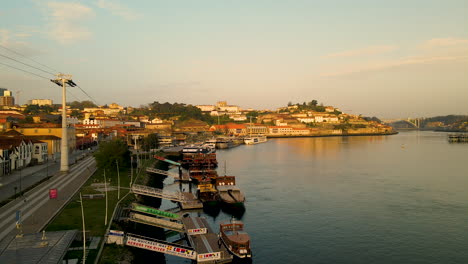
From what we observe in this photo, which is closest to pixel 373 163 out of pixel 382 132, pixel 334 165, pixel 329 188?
pixel 334 165

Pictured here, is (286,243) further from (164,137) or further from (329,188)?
(164,137)

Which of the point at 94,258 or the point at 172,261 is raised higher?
the point at 94,258

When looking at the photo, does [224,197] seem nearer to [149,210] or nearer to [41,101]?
[149,210]

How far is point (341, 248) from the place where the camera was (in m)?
17.0

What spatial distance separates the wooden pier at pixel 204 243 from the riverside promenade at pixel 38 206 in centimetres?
562

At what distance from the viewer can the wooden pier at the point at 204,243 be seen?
14797 millimetres

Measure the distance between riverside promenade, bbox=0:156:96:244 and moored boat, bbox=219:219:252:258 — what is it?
6.93 meters

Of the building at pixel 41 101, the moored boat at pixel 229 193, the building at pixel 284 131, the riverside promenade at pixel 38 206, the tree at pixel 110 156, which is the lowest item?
the moored boat at pixel 229 193

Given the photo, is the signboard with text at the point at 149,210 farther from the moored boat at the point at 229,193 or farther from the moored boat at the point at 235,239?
the moored boat at the point at 229,193

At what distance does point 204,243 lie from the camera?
16.0m

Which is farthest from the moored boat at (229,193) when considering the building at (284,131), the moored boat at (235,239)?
the building at (284,131)

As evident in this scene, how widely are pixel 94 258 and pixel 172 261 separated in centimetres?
429

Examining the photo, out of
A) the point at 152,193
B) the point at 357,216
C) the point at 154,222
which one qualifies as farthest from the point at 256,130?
the point at 154,222

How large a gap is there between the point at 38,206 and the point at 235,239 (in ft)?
29.0
